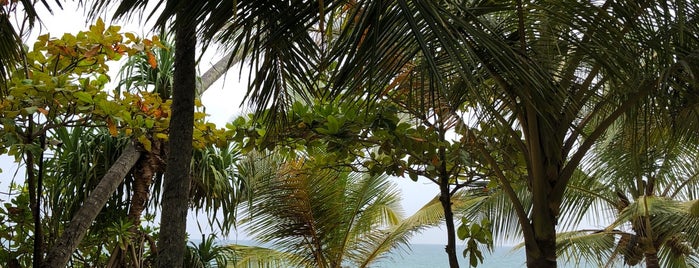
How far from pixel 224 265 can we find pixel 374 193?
199 centimetres

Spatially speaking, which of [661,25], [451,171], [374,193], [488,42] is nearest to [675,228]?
[374,193]

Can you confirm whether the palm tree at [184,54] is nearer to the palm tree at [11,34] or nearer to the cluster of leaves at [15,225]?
the palm tree at [11,34]

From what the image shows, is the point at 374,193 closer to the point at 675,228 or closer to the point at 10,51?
the point at 675,228

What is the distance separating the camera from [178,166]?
155 cm

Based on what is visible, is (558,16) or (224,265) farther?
(224,265)

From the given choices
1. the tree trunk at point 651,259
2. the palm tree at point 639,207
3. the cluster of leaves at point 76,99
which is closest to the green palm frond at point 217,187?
the cluster of leaves at point 76,99

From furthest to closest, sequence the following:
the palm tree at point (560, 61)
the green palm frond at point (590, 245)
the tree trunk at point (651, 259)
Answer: the green palm frond at point (590, 245) < the tree trunk at point (651, 259) < the palm tree at point (560, 61)

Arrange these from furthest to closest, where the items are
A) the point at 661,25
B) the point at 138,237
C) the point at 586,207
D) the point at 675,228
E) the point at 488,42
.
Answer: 1. the point at 586,207
2. the point at 675,228
3. the point at 138,237
4. the point at 661,25
5. the point at 488,42

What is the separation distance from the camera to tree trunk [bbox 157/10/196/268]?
1.52m

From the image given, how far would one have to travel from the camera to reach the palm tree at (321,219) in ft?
18.0

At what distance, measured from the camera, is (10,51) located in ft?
7.06

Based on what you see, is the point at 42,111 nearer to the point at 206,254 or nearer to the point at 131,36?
the point at 131,36

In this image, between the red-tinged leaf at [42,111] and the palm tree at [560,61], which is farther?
the red-tinged leaf at [42,111]

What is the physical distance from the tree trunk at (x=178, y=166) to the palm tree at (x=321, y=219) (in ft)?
11.5
